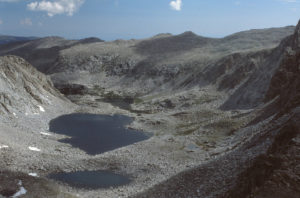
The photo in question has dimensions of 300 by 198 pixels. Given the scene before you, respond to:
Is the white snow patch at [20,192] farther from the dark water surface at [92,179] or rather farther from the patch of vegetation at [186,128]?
the patch of vegetation at [186,128]

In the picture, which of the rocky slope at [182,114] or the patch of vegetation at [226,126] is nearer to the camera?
the rocky slope at [182,114]

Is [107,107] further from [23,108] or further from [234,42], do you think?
[234,42]

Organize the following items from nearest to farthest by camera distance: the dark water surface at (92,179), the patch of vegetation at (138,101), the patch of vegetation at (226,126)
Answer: the dark water surface at (92,179), the patch of vegetation at (226,126), the patch of vegetation at (138,101)

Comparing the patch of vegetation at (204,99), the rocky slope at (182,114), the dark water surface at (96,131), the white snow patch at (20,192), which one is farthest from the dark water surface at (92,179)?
the patch of vegetation at (204,99)

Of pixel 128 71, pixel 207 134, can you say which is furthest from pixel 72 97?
pixel 207 134

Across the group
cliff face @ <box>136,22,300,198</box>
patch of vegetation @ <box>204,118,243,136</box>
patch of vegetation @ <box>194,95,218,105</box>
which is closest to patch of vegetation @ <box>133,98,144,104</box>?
patch of vegetation @ <box>194,95,218,105</box>
